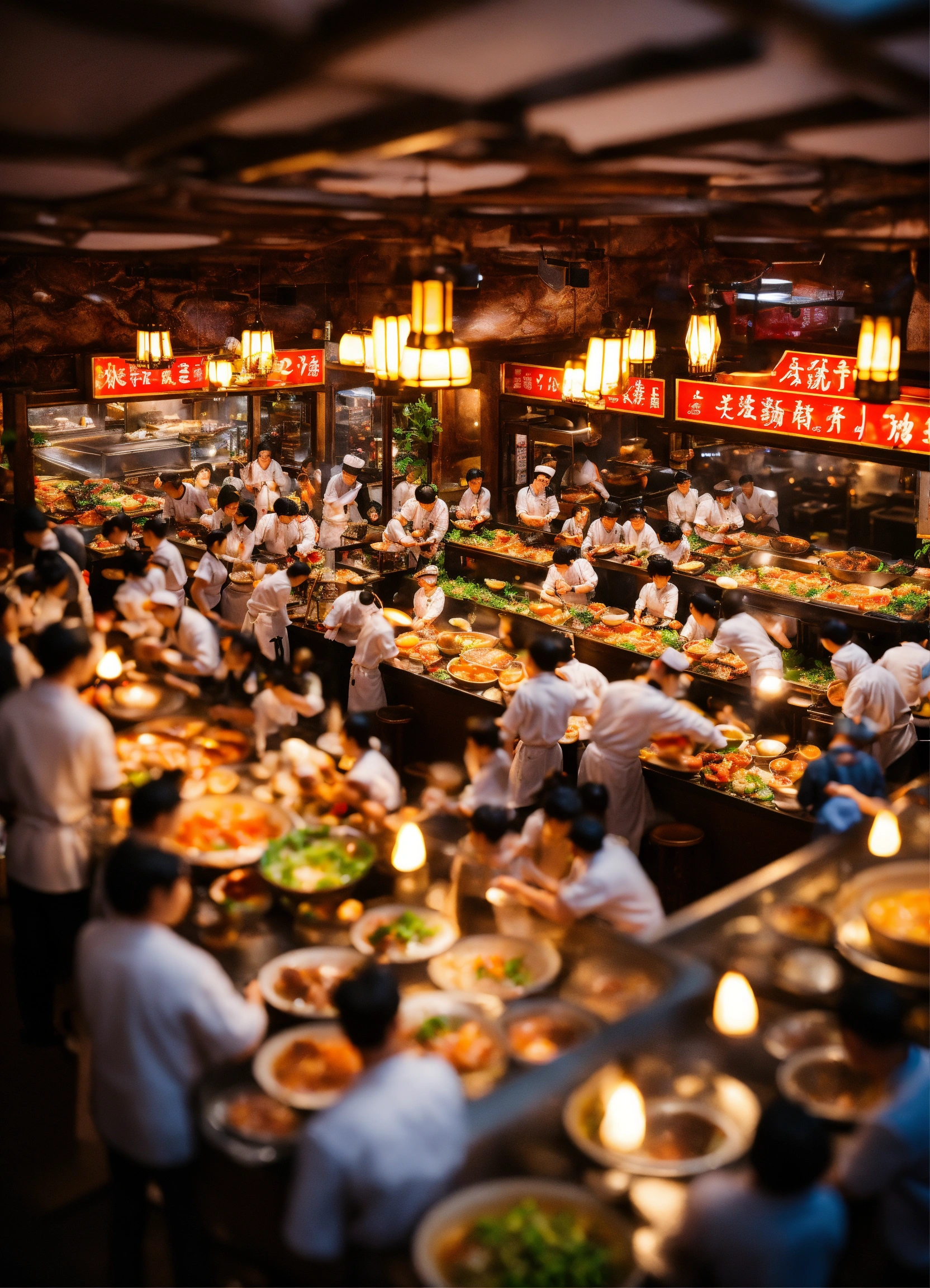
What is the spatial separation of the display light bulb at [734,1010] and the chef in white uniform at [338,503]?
1025cm

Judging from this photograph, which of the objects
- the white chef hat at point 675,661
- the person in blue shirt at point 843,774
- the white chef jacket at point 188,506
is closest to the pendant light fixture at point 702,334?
the white chef hat at point 675,661

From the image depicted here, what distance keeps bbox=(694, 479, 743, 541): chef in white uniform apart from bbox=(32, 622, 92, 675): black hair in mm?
8707

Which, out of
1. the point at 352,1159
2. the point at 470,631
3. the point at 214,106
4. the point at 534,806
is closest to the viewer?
the point at 352,1159

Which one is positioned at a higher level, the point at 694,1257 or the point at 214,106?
the point at 214,106

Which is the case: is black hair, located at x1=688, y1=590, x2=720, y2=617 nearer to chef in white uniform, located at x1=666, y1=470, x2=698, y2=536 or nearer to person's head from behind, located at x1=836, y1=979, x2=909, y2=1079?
chef in white uniform, located at x1=666, y1=470, x2=698, y2=536

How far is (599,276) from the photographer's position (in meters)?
12.4

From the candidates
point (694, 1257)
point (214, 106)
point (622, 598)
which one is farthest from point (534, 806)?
point (214, 106)

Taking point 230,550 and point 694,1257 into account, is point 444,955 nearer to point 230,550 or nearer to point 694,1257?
point 694,1257

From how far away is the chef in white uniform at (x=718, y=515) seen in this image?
12352 mm

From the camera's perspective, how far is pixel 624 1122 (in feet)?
10.6

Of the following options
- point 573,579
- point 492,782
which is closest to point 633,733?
point 492,782

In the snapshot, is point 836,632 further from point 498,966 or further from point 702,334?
point 498,966

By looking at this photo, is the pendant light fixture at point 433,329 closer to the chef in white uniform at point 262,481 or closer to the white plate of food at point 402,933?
the white plate of food at point 402,933

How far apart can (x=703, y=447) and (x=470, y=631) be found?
7.19 m
